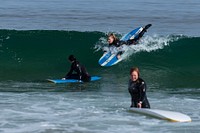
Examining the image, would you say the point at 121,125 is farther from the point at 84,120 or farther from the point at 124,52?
the point at 124,52

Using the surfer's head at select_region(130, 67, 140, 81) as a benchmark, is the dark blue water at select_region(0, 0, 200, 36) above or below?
above

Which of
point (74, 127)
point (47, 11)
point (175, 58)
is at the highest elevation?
point (47, 11)

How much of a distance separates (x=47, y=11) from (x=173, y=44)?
56.5 feet

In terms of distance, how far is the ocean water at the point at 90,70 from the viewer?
12.8 m

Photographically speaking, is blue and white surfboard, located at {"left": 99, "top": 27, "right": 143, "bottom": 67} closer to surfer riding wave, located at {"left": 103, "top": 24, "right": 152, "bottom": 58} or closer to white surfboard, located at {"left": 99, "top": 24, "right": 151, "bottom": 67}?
white surfboard, located at {"left": 99, "top": 24, "right": 151, "bottom": 67}

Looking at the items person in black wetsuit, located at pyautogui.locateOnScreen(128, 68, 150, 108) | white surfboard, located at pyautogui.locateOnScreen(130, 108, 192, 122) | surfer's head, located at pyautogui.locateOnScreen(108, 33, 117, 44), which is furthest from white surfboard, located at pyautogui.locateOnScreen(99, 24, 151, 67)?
person in black wetsuit, located at pyautogui.locateOnScreen(128, 68, 150, 108)

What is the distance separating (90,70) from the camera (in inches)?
864

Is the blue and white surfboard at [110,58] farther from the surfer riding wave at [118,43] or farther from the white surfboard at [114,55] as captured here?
the surfer riding wave at [118,43]

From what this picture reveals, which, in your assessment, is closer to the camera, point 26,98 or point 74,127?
point 74,127

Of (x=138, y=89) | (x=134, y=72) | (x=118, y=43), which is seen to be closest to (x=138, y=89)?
(x=138, y=89)

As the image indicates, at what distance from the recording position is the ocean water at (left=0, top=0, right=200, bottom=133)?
1283cm

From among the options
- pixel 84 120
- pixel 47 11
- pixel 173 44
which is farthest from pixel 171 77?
pixel 47 11

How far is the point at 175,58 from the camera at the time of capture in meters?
23.2

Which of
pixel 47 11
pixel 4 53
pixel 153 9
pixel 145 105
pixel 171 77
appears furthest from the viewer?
pixel 153 9
